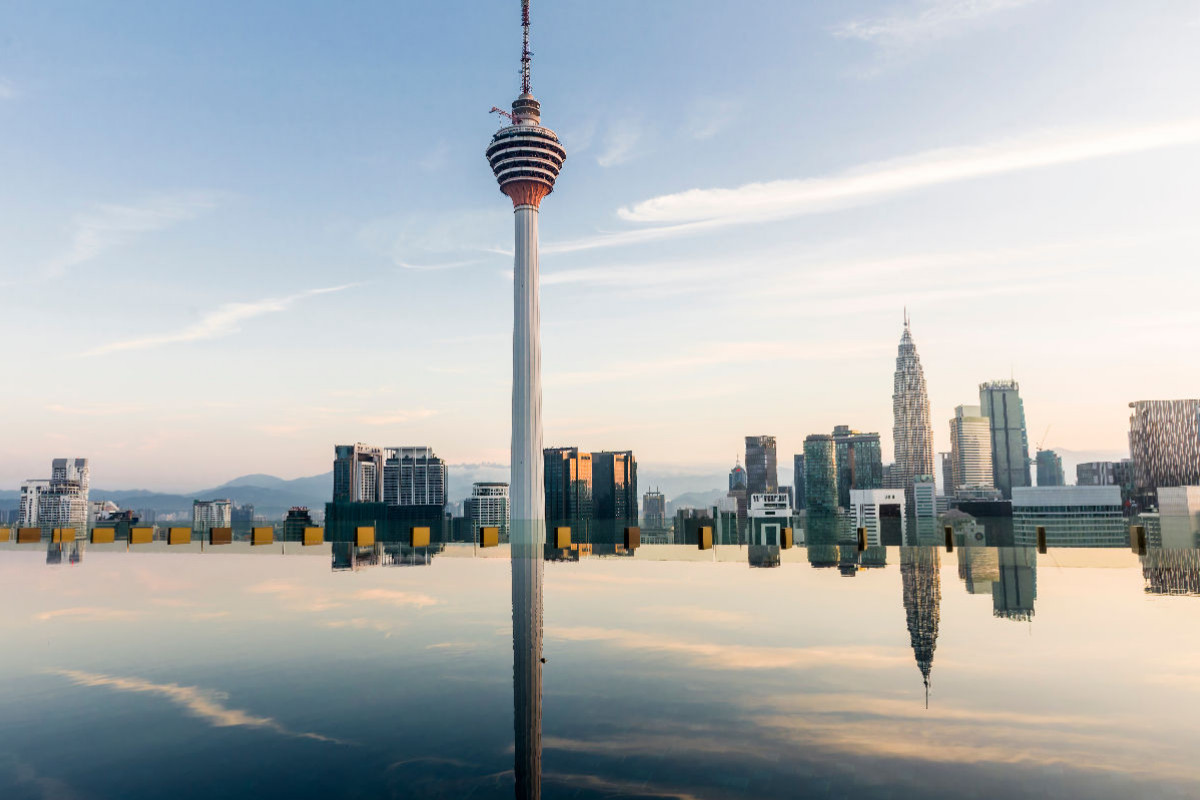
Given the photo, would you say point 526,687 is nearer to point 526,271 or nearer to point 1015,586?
point 1015,586

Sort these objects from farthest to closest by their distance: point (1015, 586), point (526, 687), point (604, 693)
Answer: point (1015, 586) → point (526, 687) → point (604, 693)

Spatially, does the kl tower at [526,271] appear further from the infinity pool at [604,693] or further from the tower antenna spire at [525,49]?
the infinity pool at [604,693]

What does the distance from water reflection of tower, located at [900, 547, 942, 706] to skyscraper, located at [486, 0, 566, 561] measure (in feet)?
393

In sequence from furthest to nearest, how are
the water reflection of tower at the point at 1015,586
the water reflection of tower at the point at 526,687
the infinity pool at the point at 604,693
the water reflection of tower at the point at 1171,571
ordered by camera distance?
the water reflection of tower at the point at 1171,571
the water reflection of tower at the point at 1015,586
the water reflection of tower at the point at 526,687
the infinity pool at the point at 604,693

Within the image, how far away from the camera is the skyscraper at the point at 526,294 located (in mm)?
156375

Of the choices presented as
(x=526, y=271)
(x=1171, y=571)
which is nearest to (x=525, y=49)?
(x=526, y=271)

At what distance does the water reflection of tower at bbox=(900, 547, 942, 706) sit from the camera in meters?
17.3

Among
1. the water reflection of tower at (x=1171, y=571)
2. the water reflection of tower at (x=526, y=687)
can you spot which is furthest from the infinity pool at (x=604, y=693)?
the water reflection of tower at (x=1171, y=571)

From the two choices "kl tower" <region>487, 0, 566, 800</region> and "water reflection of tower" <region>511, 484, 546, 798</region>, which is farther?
"kl tower" <region>487, 0, 566, 800</region>

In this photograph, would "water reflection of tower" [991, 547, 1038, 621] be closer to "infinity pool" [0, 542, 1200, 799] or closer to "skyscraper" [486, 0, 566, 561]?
"infinity pool" [0, 542, 1200, 799]

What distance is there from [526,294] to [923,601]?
471 ft

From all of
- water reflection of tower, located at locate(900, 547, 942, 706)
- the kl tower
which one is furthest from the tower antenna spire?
water reflection of tower, located at locate(900, 547, 942, 706)

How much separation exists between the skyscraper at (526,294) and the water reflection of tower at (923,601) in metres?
120

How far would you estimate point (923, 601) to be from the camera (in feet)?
83.4
